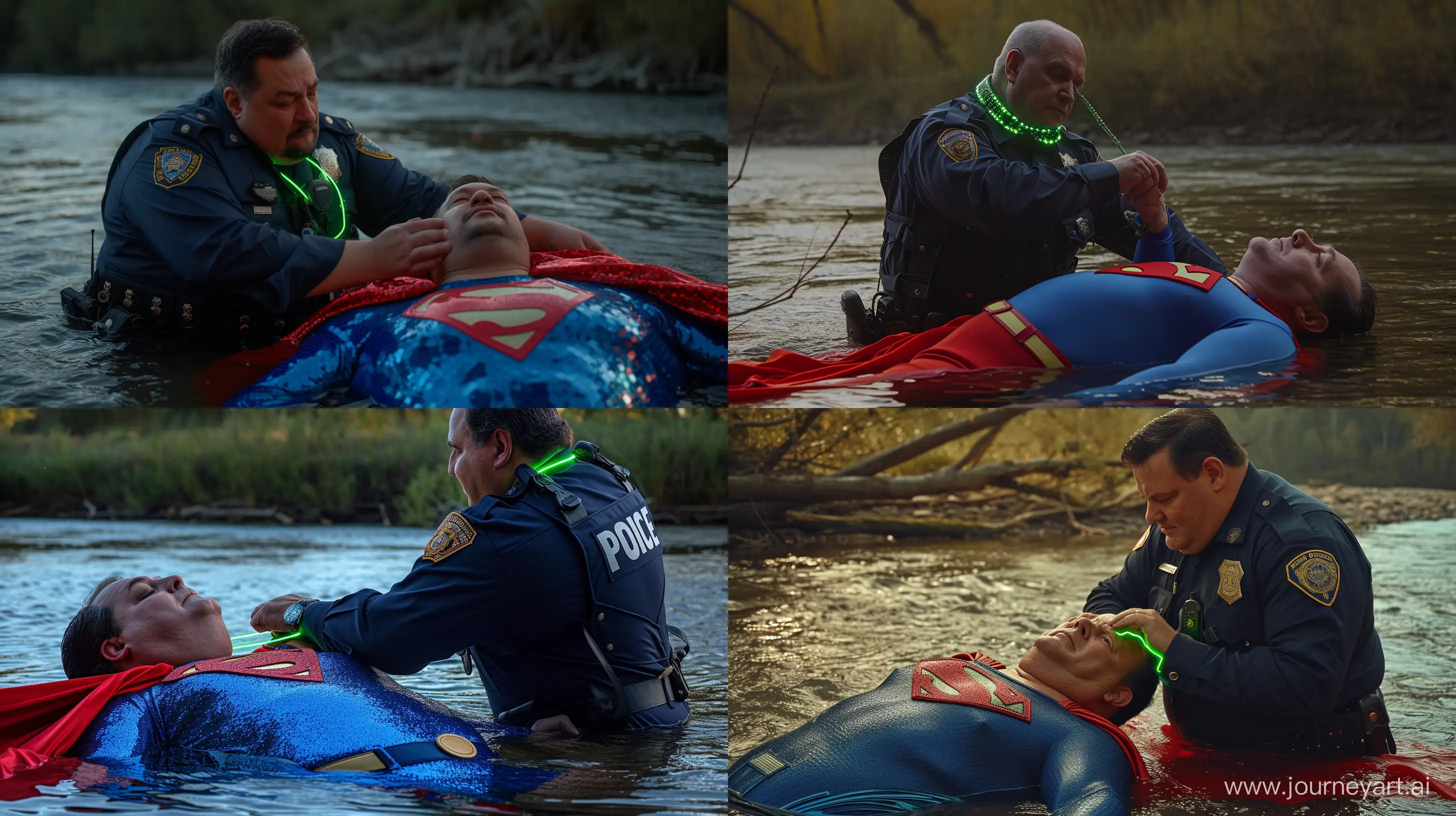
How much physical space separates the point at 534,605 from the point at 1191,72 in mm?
15065

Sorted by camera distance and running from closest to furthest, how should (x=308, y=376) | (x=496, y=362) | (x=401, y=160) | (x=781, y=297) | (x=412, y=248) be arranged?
(x=496, y=362), (x=308, y=376), (x=412, y=248), (x=781, y=297), (x=401, y=160)

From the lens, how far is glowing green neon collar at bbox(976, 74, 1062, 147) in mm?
4289

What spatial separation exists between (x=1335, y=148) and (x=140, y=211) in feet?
50.1

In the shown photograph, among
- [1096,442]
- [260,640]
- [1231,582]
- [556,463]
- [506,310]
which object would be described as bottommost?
[1096,442]

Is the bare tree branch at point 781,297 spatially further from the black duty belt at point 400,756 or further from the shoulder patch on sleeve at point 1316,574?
the black duty belt at point 400,756

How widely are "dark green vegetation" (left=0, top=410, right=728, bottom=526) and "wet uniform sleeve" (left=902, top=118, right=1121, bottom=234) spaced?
3.75m

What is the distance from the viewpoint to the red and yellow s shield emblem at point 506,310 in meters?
3.44

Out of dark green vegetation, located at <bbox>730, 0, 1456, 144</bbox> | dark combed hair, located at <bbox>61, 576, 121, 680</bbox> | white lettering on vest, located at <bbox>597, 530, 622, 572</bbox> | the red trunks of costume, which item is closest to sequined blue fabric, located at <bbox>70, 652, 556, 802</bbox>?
dark combed hair, located at <bbox>61, 576, 121, 680</bbox>

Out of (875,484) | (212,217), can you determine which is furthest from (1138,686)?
(875,484)

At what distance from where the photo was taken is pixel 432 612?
10.5ft

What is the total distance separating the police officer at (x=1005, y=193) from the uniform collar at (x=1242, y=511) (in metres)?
0.95

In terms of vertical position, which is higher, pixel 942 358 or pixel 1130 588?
pixel 942 358

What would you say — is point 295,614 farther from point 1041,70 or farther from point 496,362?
point 1041,70

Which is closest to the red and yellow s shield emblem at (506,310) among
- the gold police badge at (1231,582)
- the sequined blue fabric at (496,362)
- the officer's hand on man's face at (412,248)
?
the sequined blue fabric at (496,362)
